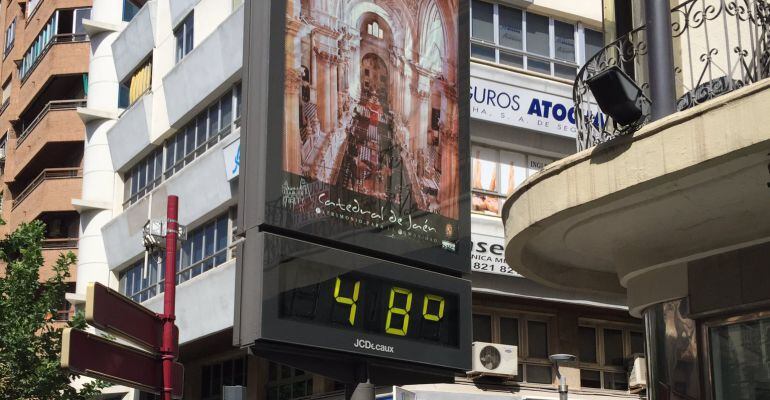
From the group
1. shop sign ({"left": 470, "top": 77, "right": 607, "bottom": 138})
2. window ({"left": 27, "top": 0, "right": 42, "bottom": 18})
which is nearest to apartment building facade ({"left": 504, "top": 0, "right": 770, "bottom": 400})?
shop sign ({"left": 470, "top": 77, "right": 607, "bottom": 138})

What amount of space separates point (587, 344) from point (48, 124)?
22.8 m

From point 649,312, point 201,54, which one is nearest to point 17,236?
point 201,54

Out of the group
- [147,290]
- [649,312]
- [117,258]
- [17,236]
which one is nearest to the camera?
[649,312]

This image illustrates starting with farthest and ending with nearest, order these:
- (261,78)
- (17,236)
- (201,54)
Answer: (201,54) < (17,236) < (261,78)

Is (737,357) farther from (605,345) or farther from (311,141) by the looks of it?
(605,345)

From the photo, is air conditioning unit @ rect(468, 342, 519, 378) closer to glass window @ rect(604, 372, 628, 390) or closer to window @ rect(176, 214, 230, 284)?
glass window @ rect(604, 372, 628, 390)

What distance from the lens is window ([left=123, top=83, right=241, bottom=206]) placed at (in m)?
25.9

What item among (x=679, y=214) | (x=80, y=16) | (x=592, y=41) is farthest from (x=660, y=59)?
(x=80, y=16)

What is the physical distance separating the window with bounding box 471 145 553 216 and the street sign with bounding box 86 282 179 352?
1455cm

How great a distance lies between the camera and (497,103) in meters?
24.9

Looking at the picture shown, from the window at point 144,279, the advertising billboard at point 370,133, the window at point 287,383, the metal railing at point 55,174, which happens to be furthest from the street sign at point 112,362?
the metal railing at point 55,174

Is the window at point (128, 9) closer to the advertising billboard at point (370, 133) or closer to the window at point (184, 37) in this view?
the window at point (184, 37)

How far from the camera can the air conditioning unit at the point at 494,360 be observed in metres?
23.2

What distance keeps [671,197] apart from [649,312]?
163cm
